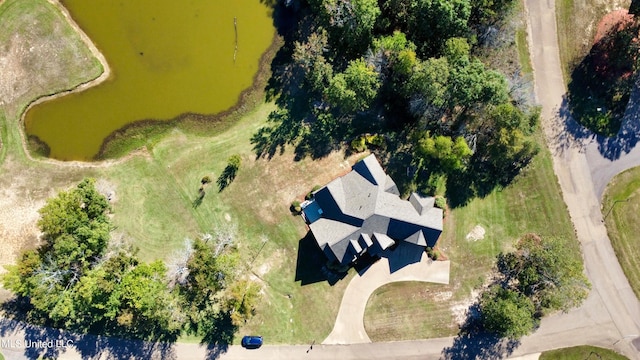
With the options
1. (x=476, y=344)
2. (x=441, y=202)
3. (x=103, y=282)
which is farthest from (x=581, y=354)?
(x=103, y=282)

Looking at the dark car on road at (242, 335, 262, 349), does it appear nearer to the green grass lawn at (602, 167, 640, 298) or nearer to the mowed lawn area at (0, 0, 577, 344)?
the mowed lawn area at (0, 0, 577, 344)

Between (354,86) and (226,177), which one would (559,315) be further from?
(226,177)

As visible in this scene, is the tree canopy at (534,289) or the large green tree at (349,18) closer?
the tree canopy at (534,289)

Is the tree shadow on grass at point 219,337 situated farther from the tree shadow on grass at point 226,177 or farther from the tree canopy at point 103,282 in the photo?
the tree shadow on grass at point 226,177

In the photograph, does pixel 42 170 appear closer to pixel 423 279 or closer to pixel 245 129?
pixel 245 129

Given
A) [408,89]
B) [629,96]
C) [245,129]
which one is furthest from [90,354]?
[629,96]

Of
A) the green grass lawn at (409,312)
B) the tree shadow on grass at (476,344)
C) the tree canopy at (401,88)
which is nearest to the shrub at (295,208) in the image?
the tree canopy at (401,88)

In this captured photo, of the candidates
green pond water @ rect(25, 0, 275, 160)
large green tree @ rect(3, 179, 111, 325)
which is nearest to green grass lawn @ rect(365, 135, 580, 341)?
green pond water @ rect(25, 0, 275, 160)
